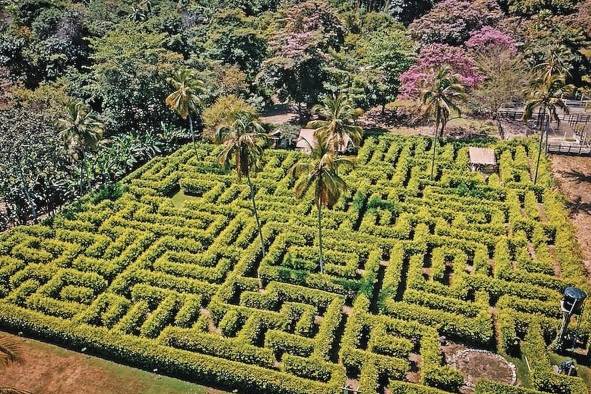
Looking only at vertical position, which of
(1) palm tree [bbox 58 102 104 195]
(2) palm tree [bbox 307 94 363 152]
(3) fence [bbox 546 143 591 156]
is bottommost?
(3) fence [bbox 546 143 591 156]

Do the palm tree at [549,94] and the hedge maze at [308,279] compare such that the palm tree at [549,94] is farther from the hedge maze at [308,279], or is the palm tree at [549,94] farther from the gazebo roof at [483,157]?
the hedge maze at [308,279]

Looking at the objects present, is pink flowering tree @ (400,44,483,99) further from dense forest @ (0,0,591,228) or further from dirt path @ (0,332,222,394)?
dirt path @ (0,332,222,394)

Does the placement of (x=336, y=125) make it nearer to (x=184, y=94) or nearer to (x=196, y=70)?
(x=184, y=94)

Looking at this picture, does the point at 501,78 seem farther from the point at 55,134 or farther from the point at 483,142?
the point at 55,134

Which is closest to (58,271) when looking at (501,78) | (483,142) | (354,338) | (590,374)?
(354,338)

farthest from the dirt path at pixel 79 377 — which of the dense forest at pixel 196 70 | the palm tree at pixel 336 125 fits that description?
the palm tree at pixel 336 125

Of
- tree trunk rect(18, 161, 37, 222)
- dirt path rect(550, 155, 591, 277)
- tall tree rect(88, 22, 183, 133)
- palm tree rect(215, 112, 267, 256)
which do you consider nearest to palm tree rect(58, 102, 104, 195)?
tree trunk rect(18, 161, 37, 222)

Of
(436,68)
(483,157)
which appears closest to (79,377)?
(483,157)
